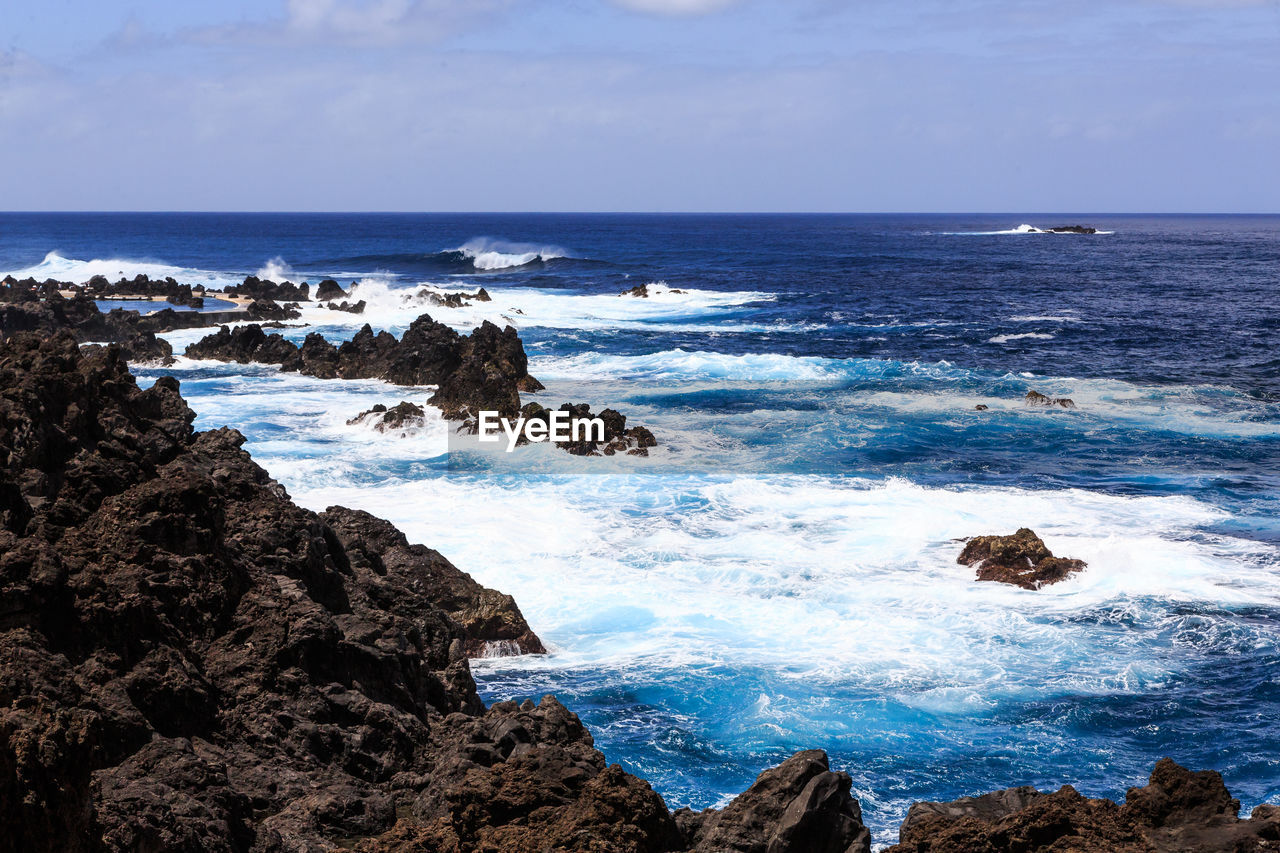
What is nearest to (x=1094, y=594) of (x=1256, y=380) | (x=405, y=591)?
(x=405, y=591)

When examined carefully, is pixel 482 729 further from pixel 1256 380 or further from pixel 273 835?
pixel 1256 380

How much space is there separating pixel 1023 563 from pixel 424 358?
2376cm

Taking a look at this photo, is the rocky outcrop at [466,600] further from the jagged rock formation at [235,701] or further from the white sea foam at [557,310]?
the white sea foam at [557,310]

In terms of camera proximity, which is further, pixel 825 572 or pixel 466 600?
pixel 825 572

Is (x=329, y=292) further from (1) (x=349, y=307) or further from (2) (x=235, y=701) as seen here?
(2) (x=235, y=701)

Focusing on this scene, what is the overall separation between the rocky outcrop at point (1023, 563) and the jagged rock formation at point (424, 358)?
51.6 feet

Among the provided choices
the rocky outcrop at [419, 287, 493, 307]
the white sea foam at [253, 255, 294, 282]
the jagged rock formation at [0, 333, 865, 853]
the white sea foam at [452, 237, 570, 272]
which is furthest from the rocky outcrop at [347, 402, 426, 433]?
the white sea foam at [452, 237, 570, 272]

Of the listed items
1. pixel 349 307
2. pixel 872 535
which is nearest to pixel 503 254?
pixel 349 307

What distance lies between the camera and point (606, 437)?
28.7m

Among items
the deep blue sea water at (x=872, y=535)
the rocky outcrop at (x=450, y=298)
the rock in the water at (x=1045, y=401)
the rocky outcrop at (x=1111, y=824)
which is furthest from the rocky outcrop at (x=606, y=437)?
the rocky outcrop at (x=450, y=298)

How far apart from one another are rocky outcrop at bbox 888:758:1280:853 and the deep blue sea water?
3558mm

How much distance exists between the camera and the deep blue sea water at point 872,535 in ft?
44.3

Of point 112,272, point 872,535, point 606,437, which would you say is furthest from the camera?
point 112,272

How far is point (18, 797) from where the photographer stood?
5.78 metres
